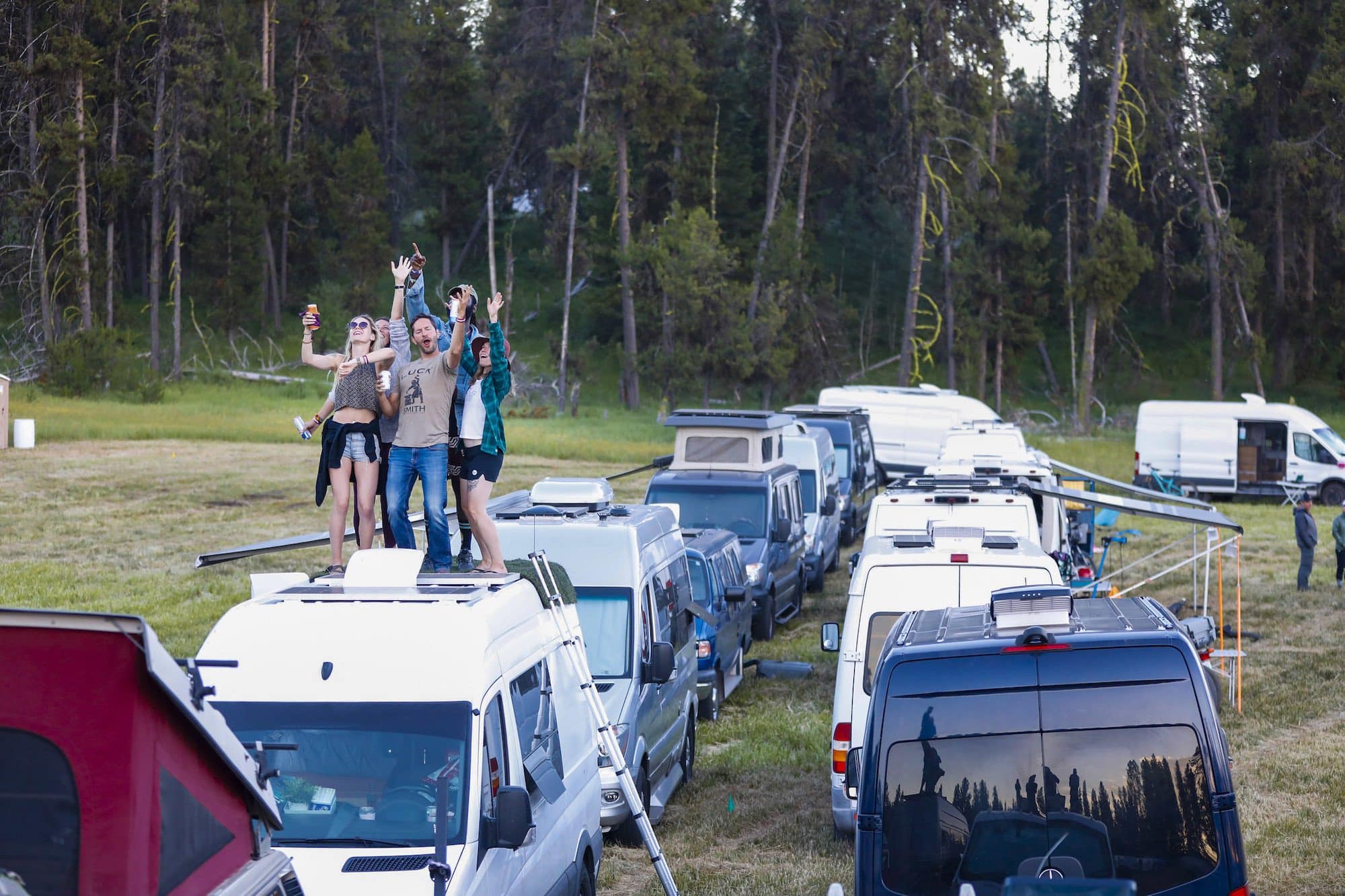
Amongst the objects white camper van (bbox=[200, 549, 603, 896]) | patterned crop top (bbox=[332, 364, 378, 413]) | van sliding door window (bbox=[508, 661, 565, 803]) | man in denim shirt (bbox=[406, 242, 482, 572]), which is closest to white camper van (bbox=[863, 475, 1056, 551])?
man in denim shirt (bbox=[406, 242, 482, 572])

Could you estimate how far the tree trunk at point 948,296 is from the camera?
55.0 meters

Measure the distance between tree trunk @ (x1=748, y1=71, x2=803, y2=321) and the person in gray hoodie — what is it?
1280 inches

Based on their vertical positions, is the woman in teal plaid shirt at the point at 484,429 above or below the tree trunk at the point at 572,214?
below

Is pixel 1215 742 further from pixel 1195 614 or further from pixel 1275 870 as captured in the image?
pixel 1195 614

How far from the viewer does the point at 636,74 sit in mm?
51438

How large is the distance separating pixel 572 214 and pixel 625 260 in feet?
15.1

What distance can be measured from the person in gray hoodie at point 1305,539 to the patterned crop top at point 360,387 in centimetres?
1591

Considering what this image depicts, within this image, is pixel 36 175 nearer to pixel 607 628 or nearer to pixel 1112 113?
pixel 1112 113

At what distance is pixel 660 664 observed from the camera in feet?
32.2

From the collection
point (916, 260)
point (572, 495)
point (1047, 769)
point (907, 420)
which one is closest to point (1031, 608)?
point (1047, 769)

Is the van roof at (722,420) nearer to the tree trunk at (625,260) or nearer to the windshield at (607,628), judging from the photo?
the windshield at (607,628)

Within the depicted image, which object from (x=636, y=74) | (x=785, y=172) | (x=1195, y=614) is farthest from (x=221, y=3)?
(x=1195, y=614)

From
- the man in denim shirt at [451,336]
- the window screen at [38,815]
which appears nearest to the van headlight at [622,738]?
the man in denim shirt at [451,336]

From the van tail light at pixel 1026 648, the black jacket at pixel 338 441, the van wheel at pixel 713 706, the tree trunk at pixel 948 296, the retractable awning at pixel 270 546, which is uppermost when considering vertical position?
the tree trunk at pixel 948 296
